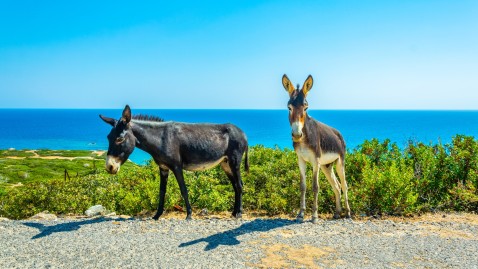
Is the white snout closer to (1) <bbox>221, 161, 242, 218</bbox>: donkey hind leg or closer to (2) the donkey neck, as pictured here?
(2) the donkey neck

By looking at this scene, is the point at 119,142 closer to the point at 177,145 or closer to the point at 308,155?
the point at 177,145

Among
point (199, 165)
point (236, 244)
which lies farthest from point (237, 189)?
point (236, 244)

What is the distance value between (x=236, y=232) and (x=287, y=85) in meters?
3.70

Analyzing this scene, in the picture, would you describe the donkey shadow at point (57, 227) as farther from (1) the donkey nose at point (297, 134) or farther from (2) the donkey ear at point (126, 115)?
(1) the donkey nose at point (297, 134)

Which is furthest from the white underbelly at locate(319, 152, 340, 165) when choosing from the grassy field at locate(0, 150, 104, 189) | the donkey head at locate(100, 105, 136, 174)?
the grassy field at locate(0, 150, 104, 189)

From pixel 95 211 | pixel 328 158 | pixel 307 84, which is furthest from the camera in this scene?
pixel 95 211

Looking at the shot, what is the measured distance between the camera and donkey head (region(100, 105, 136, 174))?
962 centimetres

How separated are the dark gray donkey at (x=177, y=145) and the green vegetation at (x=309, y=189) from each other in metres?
1.77

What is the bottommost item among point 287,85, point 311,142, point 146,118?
point 311,142

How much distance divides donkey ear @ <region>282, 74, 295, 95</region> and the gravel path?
10.7ft

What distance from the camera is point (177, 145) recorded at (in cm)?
1038

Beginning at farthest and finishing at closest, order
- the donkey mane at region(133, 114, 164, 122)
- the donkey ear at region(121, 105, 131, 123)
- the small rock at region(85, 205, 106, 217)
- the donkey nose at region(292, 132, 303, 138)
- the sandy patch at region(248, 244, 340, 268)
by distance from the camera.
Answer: the small rock at region(85, 205, 106, 217)
the donkey mane at region(133, 114, 164, 122)
the donkey ear at region(121, 105, 131, 123)
the donkey nose at region(292, 132, 303, 138)
the sandy patch at region(248, 244, 340, 268)

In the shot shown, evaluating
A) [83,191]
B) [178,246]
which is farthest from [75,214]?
[178,246]

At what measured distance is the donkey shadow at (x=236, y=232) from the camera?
818 cm
